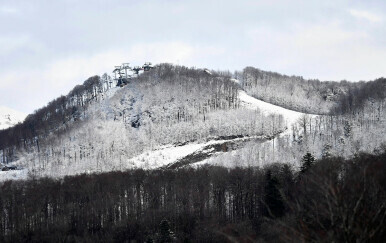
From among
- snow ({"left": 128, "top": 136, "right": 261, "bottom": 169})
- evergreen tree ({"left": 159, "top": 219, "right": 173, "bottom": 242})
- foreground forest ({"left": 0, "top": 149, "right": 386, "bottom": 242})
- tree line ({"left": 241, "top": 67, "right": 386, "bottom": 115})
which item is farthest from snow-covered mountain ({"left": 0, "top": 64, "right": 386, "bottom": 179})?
evergreen tree ({"left": 159, "top": 219, "right": 173, "bottom": 242})

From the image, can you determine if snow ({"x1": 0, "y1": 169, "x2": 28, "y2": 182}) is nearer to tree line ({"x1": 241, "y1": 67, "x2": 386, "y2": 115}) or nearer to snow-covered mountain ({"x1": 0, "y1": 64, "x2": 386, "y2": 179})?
snow-covered mountain ({"x1": 0, "y1": 64, "x2": 386, "y2": 179})

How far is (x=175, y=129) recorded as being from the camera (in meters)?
122

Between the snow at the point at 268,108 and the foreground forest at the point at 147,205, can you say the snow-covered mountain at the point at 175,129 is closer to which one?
the snow at the point at 268,108

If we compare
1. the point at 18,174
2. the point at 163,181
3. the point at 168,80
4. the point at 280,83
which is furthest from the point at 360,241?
the point at 280,83

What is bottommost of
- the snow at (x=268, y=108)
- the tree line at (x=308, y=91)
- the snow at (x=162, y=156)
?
the snow at (x=162, y=156)

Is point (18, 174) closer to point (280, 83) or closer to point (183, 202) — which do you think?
point (183, 202)

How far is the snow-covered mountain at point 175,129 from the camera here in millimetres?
101062

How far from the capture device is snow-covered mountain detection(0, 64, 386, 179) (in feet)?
332

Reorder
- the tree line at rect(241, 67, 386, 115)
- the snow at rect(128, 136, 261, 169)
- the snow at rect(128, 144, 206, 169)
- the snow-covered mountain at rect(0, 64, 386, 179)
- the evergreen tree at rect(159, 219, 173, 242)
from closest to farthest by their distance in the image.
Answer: the evergreen tree at rect(159, 219, 173, 242)
the snow-covered mountain at rect(0, 64, 386, 179)
the snow at rect(128, 144, 206, 169)
the snow at rect(128, 136, 261, 169)
the tree line at rect(241, 67, 386, 115)

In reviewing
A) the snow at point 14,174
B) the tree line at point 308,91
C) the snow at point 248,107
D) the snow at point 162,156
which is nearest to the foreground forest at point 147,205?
the snow at point 248,107

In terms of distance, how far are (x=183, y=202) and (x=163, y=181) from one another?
8.64 meters

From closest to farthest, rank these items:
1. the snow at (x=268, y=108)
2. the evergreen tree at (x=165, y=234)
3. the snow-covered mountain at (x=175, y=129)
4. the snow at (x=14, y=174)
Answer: the evergreen tree at (x=165, y=234), the snow-covered mountain at (x=175, y=129), the snow at (x=14, y=174), the snow at (x=268, y=108)

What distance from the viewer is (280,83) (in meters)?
167

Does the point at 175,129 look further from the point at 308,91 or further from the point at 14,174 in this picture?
the point at 308,91
